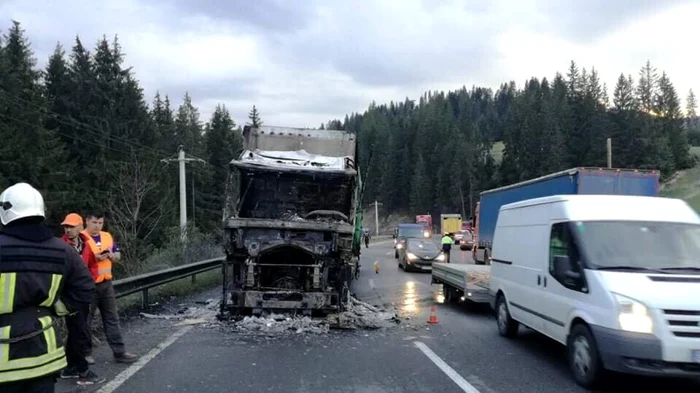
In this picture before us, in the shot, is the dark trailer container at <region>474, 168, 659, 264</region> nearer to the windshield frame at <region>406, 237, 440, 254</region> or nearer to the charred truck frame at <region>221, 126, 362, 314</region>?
the windshield frame at <region>406, 237, 440, 254</region>

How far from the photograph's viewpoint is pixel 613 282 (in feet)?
20.2

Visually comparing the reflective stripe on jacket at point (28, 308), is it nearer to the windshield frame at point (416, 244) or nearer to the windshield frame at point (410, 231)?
the windshield frame at point (416, 244)

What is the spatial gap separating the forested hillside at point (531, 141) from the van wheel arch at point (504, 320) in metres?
65.1

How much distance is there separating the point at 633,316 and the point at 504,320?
3.62 meters

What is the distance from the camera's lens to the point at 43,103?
3900cm

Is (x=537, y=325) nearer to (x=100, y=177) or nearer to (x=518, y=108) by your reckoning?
(x=100, y=177)

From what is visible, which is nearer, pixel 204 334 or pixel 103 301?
pixel 103 301

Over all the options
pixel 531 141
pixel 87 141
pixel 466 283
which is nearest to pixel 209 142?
pixel 87 141

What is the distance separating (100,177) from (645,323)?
4013 centimetres

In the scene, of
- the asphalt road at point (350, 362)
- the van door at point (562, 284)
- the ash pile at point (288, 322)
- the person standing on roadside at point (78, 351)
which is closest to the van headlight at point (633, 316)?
the van door at point (562, 284)

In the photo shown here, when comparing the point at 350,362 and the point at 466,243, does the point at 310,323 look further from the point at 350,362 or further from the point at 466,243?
the point at 466,243

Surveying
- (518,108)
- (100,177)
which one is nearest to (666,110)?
(518,108)

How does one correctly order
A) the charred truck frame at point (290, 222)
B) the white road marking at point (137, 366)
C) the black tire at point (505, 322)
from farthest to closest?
the charred truck frame at point (290, 222)
the black tire at point (505, 322)
the white road marking at point (137, 366)

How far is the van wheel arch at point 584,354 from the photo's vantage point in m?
6.16
